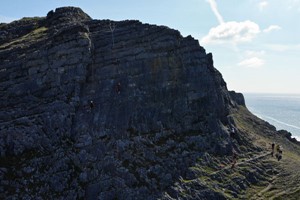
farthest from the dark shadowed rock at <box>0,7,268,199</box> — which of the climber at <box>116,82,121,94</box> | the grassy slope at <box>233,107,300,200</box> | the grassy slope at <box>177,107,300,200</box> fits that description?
the grassy slope at <box>233,107,300,200</box>

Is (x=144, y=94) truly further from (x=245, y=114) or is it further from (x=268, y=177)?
(x=245, y=114)

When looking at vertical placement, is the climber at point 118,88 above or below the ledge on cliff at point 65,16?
below

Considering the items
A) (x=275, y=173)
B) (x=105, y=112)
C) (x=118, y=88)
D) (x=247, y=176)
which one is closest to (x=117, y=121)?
(x=105, y=112)

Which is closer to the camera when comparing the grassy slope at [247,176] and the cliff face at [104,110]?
the cliff face at [104,110]

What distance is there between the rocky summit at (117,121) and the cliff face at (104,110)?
0.47 feet

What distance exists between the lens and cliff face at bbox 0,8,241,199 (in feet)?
148

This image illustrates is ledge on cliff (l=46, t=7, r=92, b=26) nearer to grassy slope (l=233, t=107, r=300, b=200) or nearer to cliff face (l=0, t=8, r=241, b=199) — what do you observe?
cliff face (l=0, t=8, r=241, b=199)

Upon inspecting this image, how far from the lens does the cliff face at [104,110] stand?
45.3 meters

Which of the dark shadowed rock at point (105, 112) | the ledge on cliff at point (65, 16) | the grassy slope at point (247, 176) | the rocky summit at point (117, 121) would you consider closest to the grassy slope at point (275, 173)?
the grassy slope at point (247, 176)

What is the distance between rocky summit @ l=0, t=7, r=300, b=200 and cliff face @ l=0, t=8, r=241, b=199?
14 cm

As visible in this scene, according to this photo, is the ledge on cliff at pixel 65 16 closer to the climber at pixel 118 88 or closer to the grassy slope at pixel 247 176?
the climber at pixel 118 88

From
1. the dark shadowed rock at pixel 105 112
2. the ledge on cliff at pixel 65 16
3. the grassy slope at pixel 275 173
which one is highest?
the ledge on cliff at pixel 65 16

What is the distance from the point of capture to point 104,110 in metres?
52.9

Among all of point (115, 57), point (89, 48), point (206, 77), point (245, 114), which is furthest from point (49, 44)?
point (245, 114)
